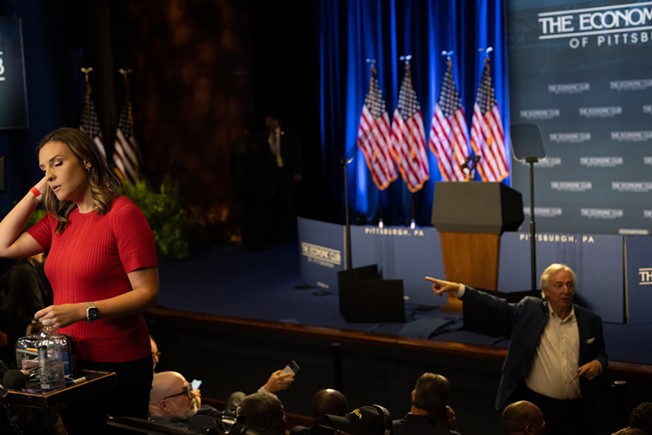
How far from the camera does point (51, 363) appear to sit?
2.20m

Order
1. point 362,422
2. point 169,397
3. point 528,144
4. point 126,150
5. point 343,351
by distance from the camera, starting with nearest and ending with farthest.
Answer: point 362,422 → point 169,397 → point 343,351 → point 528,144 → point 126,150

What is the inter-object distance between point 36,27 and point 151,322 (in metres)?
3.83

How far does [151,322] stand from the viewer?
7.18 m

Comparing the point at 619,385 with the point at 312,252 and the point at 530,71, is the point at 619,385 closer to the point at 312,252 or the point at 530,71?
the point at 312,252

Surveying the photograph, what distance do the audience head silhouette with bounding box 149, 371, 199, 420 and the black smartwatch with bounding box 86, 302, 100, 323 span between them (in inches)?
67.4

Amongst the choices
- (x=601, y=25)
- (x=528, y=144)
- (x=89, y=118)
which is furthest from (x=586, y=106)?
(x=89, y=118)

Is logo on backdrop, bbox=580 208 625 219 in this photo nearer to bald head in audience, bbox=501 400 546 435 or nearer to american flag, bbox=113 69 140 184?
american flag, bbox=113 69 140 184

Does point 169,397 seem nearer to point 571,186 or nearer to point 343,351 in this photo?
point 343,351

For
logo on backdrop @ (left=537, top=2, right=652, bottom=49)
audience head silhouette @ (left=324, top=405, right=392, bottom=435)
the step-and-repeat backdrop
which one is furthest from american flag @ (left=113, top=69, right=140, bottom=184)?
audience head silhouette @ (left=324, top=405, right=392, bottom=435)

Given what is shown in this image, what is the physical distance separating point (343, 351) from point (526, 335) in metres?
1.70

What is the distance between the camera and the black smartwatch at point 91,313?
2271mm

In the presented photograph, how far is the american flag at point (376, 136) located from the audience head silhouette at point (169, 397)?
7.98 meters

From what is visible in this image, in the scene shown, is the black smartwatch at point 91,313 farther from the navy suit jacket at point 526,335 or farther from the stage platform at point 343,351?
the stage platform at point 343,351

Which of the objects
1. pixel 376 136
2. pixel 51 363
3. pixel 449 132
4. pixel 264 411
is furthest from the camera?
pixel 376 136
